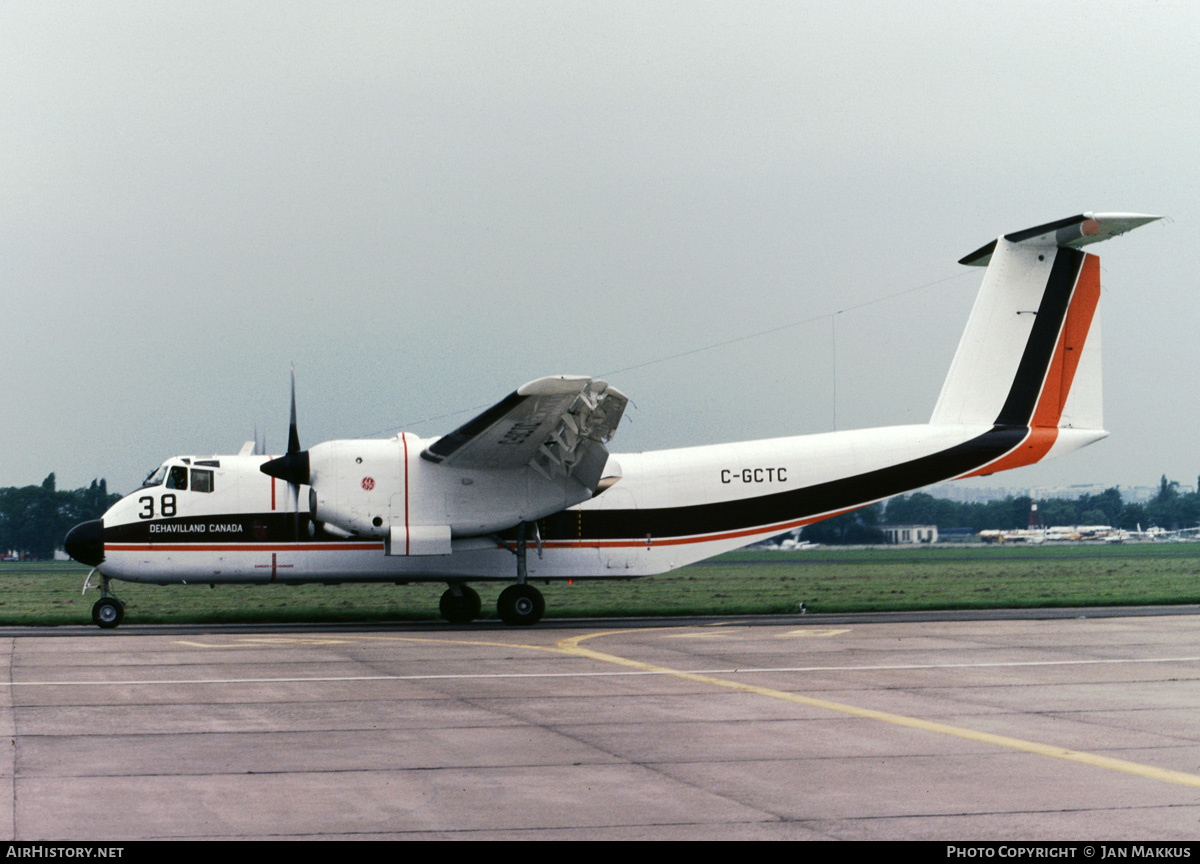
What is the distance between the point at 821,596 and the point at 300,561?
578 inches

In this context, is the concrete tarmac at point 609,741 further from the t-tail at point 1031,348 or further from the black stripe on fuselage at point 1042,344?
the black stripe on fuselage at point 1042,344

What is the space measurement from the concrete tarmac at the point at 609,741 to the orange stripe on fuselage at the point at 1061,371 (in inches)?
300

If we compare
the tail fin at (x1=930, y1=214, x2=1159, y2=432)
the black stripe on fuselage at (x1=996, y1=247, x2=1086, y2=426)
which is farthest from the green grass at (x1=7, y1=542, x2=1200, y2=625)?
the black stripe on fuselage at (x1=996, y1=247, x2=1086, y2=426)

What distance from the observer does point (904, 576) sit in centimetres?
4134

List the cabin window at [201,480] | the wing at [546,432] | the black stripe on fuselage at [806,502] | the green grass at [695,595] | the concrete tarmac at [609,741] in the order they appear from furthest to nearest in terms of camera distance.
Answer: the green grass at [695,595], the black stripe on fuselage at [806,502], the cabin window at [201,480], the wing at [546,432], the concrete tarmac at [609,741]

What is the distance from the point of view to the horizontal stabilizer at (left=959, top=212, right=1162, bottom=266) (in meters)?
22.4

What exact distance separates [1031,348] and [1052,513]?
279 feet

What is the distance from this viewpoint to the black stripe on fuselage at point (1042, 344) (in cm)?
2406

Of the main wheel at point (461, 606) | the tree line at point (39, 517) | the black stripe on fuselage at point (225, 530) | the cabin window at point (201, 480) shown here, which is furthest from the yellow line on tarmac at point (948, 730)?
the tree line at point (39, 517)

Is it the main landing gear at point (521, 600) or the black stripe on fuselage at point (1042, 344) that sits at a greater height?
the black stripe on fuselage at point (1042, 344)

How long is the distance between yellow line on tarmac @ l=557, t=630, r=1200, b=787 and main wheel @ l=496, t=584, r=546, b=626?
670cm

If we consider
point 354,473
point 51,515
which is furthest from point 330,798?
point 51,515

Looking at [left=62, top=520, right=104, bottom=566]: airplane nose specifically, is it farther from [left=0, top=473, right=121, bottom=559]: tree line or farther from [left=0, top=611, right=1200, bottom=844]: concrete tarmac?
[left=0, top=473, right=121, bottom=559]: tree line

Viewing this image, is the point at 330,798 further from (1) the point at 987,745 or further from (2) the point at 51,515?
(2) the point at 51,515
